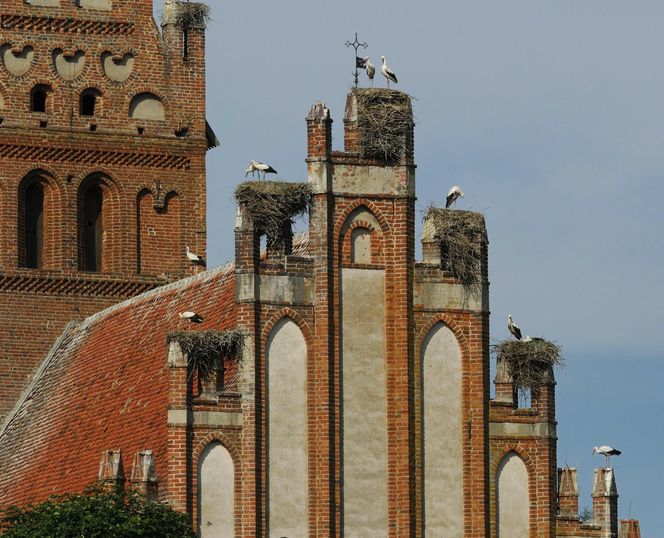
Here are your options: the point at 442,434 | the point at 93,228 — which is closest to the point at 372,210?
the point at 442,434

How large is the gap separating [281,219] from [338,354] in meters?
2.23

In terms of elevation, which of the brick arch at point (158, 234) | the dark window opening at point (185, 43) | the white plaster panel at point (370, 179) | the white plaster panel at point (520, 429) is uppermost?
the dark window opening at point (185, 43)

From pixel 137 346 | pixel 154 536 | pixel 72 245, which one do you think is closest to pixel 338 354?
pixel 154 536

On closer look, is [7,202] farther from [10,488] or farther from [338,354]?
[338,354]

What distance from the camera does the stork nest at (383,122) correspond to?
157 ft

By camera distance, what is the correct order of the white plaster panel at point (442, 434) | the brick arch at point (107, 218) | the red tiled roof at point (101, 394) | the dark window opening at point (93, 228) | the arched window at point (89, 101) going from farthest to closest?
the arched window at point (89, 101)
the dark window opening at point (93, 228)
the brick arch at point (107, 218)
the red tiled roof at point (101, 394)
the white plaster panel at point (442, 434)

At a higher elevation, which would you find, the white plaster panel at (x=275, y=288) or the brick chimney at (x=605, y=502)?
the white plaster panel at (x=275, y=288)

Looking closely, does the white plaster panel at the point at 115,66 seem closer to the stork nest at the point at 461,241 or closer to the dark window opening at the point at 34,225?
the dark window opening at the point at 34,225

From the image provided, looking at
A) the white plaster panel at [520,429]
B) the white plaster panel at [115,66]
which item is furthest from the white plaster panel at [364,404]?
the white plaster panel at [115,66]

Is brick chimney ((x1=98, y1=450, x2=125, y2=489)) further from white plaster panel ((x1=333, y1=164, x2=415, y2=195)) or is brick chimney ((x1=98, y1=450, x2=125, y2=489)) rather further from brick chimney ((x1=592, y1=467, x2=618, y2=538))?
brick chimney ((x1=592, y1=467, x2=618, y2=538))

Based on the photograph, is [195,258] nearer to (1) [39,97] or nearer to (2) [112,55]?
(1) [39,97]

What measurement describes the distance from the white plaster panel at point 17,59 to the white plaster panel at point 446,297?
1433cm

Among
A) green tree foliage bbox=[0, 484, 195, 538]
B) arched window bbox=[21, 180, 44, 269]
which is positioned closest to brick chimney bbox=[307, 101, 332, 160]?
green tree foliage bbox=[0, 484, 195, 538]

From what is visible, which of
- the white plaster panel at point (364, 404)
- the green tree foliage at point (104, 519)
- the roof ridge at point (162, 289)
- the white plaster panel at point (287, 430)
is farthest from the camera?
the roof ridge at point (162, 289)
